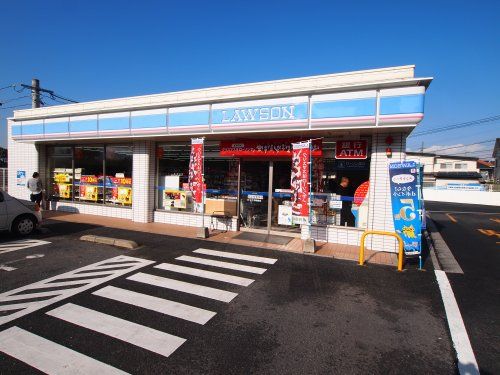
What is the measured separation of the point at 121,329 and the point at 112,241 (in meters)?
4.81

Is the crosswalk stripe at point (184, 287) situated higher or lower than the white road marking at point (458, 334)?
higher

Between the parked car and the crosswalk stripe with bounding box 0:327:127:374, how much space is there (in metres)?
6.34

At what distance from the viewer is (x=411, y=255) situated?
7.32 metres

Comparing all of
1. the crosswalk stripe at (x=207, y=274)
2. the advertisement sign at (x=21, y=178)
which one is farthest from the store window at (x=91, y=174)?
the crosswalk stripe at (x=207, y=274)

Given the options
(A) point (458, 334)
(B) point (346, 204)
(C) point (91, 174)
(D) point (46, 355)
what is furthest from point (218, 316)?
(C) point (91, 174)

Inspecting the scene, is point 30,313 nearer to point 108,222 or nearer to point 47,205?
point 108,222

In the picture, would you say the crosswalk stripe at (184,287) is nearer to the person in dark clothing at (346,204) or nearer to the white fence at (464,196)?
the person in dark clothing at (346,204)

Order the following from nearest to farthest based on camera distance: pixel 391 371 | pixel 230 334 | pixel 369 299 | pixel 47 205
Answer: pixel 391 371
pixel 230 334
pixel 369 299
pixel 47 205

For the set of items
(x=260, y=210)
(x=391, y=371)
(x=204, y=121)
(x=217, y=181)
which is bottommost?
(x=391, y=371)

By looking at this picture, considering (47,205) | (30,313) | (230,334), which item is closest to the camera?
(230,334)

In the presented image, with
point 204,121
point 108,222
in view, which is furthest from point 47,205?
point 204,121

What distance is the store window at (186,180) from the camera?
1040cm

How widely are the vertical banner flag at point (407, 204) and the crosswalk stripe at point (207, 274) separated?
12.9ft

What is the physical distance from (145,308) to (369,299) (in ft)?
12.2
